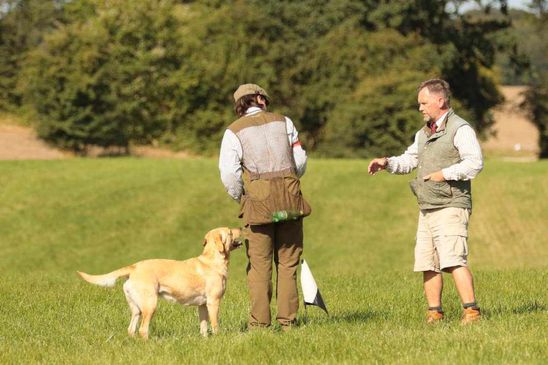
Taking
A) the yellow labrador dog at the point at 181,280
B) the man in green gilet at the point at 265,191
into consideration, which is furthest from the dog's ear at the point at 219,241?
the man in green gilet at the point at 265,191

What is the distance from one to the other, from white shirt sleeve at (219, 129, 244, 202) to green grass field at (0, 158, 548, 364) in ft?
4.61

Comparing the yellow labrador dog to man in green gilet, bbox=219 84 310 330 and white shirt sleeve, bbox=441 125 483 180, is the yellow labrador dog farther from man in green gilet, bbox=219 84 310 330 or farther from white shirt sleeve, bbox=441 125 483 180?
white shirt sleeve, bbox=441 125 483 180

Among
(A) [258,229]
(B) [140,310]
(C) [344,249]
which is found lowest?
(C) [344,249]

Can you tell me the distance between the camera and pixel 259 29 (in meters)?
70.0

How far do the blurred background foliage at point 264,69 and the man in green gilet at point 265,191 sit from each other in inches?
2127

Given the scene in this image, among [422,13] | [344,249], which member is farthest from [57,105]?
[344,249]

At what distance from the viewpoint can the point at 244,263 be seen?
3312cm

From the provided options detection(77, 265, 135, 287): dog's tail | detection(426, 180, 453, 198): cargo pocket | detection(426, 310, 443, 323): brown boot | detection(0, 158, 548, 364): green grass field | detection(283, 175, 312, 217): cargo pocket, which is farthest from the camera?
detection(426, 310, 443, 323): brown boot

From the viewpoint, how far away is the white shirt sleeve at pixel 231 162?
9922 millimetres

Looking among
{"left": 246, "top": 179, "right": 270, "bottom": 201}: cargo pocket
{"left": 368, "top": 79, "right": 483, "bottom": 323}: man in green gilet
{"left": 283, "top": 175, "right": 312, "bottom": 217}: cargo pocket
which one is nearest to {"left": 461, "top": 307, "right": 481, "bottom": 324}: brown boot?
{"left": 368, "top": 79, "right": 483, "bottom": 323}: man in green gilet

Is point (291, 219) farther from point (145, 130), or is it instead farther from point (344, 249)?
point (145, 130)

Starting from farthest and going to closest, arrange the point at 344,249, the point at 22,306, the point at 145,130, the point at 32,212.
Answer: the point at 145,130, the point at 32,212, the point at 344,249, the point at 22,306

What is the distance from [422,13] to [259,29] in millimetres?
10622

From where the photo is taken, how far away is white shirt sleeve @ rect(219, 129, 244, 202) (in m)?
9.92
